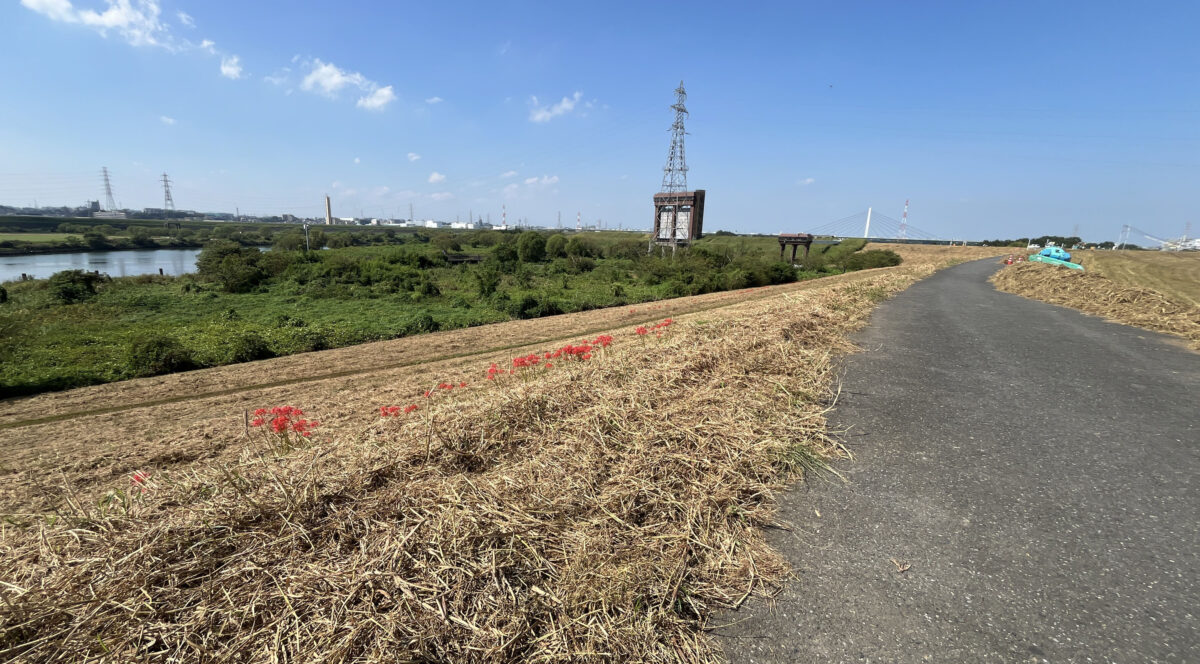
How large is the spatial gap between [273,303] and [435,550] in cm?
3457

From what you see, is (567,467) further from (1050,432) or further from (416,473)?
(1050,432)

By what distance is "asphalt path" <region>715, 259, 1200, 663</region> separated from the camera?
2070 millimetres

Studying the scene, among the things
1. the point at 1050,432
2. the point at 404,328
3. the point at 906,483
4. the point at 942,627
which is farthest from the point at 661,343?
the point at 404,328

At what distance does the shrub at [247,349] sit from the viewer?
50.8 feet

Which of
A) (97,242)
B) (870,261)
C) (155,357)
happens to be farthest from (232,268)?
(97,242)

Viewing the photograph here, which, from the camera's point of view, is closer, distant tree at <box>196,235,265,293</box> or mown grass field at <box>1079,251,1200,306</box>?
mown grass field at <box>1079,251,1200,306</box>

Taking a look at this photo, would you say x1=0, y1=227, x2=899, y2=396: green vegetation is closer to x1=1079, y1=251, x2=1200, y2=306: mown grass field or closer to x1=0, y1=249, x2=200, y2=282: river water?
x1=1079, y1=251, x2=1200, y2=306: mown grass field

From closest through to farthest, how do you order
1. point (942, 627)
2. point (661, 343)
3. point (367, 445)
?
point (942, 627) < point (367, 445) < point (661, 343)

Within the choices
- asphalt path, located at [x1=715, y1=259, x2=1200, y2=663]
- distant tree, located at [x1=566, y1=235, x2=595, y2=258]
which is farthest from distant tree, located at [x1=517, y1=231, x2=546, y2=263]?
asphalt path, located at [x1=715, y1=259, x2=1200, y2=663]

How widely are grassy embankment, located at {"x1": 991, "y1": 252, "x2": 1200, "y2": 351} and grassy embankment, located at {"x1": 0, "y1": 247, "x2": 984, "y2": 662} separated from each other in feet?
34.9

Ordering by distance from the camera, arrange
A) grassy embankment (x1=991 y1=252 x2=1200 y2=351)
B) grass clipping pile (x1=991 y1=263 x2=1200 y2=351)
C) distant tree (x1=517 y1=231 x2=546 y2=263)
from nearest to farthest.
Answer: grass clipping pile (x1=991 y1=263 x2=1200 y2=351), grassy embankment (x1=991 y1=252 x2=1200 y2=351), distant tree (x1=517 y1=231 x2=546 y2=263)

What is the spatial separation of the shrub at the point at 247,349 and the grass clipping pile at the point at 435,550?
15.5 metres

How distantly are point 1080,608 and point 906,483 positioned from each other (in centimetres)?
117

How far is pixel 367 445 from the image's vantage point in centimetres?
327
